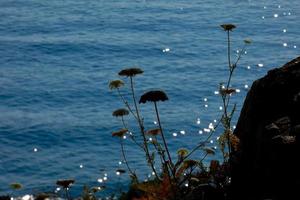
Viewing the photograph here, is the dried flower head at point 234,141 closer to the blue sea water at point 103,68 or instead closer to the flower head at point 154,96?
the flower head at point 154,96

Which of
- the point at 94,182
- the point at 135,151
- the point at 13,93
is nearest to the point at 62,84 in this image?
the point at 13,93

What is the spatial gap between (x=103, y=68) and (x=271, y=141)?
17.5 meters

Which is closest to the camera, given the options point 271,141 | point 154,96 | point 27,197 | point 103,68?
point 271,141

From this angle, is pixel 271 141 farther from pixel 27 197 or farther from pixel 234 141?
pixel 27 197

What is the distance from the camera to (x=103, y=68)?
75.5 ft

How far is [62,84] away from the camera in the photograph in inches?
854

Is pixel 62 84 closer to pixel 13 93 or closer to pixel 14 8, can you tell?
pixel 13 93

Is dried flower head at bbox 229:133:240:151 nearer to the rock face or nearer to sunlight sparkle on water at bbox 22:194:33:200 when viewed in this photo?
the rock face

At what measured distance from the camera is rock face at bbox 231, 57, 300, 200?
18.0ft

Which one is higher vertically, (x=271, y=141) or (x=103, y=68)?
(x=103, y=68)

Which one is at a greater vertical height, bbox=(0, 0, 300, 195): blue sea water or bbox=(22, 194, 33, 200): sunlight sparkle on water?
Answer: bbox=(0, 0, 300, 195): blue sea water

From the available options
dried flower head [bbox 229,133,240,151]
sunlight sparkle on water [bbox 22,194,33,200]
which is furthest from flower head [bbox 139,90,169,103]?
sunlight sparkle on water [bbox 22,194,33,200]

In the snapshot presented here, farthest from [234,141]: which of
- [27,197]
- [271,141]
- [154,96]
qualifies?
[27,197]

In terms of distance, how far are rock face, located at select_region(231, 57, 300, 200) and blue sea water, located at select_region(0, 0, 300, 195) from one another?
7.98m
